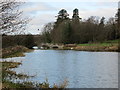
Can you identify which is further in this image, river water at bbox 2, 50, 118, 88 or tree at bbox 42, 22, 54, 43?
tree at bbox 42, 22, 54, 43

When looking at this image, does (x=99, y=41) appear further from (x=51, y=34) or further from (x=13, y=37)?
(x=13, y=37)

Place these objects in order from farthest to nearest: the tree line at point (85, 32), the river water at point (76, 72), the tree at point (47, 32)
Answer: the tree at point (47, 32)
the tree line at point (85, 32)
the river water at point (76, 72)

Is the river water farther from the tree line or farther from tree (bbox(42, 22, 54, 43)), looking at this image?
tree (bbox(42, 22, 54, 43))

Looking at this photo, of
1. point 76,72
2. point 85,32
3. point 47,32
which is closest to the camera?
point 76,72

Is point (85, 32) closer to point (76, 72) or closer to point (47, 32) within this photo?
point (47, 32)

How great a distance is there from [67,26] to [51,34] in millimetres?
13552

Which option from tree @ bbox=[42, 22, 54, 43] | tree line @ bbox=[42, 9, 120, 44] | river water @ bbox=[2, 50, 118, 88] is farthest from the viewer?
tree @ bbox=[42, 22, 54, 43]

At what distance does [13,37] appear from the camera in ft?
29.0

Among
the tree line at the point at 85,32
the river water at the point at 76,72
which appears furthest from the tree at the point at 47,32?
the river water at the point at 76,72

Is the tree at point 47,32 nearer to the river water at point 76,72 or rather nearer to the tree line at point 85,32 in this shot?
the tree line at point 85,32

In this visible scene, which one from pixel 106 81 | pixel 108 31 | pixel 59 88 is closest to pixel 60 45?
pixel 108 31

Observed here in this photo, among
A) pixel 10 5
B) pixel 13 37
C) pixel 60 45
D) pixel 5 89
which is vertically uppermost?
pixel 10 5

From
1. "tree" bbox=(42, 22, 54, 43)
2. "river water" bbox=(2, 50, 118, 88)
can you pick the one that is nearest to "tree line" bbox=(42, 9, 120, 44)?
"tree" bbox=(42, 22, 54, 43)

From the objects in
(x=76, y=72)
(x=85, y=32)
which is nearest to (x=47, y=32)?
(x=85, y=32)
